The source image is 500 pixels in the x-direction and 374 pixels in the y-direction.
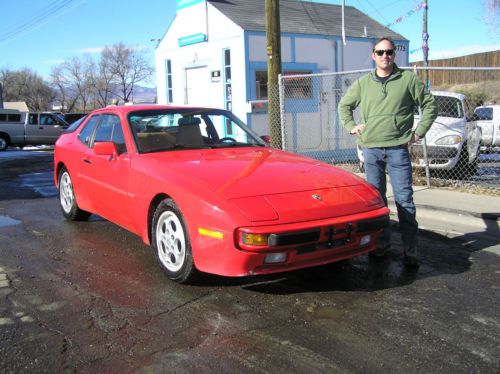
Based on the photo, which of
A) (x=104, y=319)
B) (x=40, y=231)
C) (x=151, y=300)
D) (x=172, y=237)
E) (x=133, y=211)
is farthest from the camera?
(x=40, y=231)

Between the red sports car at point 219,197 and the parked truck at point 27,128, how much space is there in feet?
64.7

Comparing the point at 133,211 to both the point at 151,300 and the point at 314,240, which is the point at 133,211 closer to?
the point at 151,300

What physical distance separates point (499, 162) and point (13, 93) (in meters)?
70.6

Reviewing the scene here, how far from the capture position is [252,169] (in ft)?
14.0

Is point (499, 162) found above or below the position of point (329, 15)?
below

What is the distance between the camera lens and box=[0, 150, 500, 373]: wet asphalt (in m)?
2.92

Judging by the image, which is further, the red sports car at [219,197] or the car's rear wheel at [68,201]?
the car's rear wheel at [68,201]

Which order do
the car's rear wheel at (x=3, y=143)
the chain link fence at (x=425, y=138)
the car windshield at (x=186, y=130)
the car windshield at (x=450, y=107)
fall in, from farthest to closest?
the car's rear wheel at (x=3, y=143) → the car windshield at (x=450, y=107) → the chain link fence at (x=425, y=138) → the car windshield at (x=186, y=130)

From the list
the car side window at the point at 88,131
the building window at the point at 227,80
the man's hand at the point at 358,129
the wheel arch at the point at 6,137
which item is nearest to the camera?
the man's hand at the point at 358,129

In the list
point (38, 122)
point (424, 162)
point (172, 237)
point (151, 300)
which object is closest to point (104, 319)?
point (151, 300)

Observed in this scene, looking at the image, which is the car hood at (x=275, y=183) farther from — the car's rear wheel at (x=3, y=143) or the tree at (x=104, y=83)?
the tree at (x=104, y=83)

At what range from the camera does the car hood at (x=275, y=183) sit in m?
3.69

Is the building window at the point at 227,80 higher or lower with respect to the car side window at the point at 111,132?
higher

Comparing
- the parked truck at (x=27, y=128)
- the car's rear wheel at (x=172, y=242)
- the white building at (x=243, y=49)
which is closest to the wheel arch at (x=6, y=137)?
the parked truck at (x=27, y=128)
